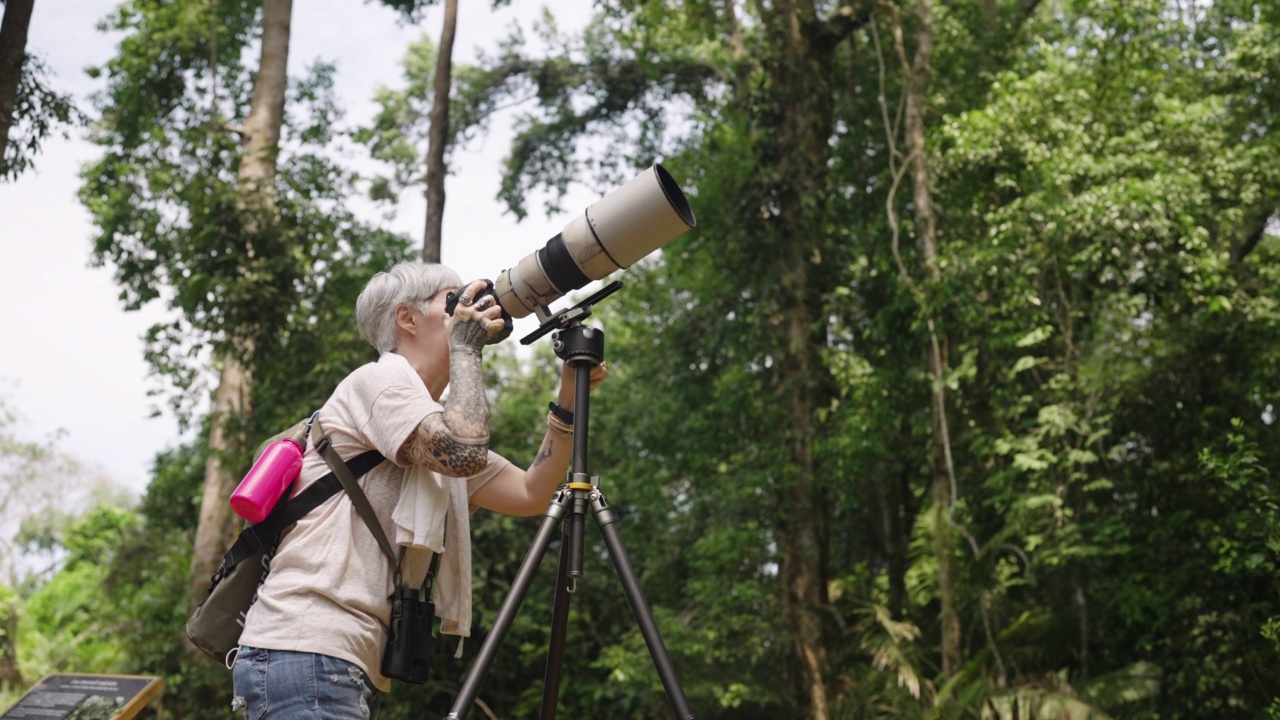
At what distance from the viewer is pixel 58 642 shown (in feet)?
52.0

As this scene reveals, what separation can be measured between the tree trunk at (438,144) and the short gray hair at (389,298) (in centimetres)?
591

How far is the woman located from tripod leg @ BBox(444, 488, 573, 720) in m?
0.08

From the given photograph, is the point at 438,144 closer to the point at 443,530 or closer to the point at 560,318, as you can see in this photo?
the point at 560,318

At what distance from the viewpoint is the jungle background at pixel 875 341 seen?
780 centimetres

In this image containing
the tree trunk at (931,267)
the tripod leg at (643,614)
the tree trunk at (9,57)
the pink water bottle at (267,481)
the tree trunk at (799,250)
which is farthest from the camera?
the tree trunk at (799,250)

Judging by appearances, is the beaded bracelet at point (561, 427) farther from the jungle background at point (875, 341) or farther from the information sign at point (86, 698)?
the jungle background at point (875, 341)

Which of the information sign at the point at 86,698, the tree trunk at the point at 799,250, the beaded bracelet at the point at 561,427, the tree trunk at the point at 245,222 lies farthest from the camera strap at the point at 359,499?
the tree trunk at the point at 799,250

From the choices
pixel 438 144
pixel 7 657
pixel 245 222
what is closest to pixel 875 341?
pixel 438 144

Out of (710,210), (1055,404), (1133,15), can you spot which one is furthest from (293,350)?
(1133,15)

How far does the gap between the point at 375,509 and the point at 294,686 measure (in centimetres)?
34

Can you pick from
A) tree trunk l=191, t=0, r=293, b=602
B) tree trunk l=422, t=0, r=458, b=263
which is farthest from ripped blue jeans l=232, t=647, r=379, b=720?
tree trunk l=191, t=0, r=293, b=602

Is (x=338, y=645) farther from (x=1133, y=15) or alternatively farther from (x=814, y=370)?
(x=1133, y=15)

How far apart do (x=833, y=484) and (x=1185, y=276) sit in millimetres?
3474

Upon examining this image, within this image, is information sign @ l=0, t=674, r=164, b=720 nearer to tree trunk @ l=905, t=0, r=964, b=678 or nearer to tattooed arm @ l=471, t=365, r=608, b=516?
tattooed arm @ l=471, t=365, r=608, b=516
